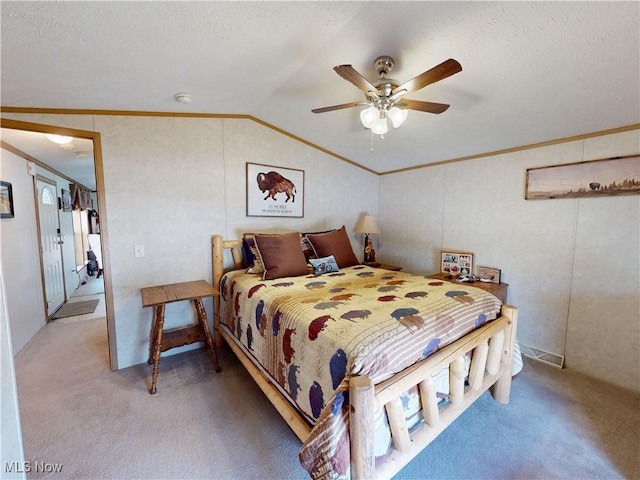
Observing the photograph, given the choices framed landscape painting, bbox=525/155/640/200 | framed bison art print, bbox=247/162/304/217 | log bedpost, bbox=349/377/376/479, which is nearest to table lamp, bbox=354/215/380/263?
framed bison art print, bbox=247/162/304/217

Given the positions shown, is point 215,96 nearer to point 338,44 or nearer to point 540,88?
point 338,44

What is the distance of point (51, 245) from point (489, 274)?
18.8 feet

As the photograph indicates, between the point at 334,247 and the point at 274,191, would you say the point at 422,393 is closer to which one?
the point at 334,247

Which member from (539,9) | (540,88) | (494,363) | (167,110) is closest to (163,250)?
(167,110)

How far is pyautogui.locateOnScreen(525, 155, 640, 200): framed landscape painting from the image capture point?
208 cm

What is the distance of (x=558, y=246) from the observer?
244cm

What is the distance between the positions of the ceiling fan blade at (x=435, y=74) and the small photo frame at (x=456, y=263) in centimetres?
220

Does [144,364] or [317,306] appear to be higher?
[317,306]

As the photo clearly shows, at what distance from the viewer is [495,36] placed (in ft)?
4.76

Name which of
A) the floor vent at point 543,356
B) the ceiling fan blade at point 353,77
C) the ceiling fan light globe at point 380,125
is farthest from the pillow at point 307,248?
the floor vent at point 543,356

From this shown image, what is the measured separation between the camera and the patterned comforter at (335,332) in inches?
42.5

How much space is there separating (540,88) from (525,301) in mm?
1929

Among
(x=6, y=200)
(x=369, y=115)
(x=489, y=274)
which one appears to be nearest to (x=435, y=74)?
(x=369, y=115)

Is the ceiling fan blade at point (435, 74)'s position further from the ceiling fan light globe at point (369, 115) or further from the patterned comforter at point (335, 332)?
the patterned comforter at point (335, 332)
